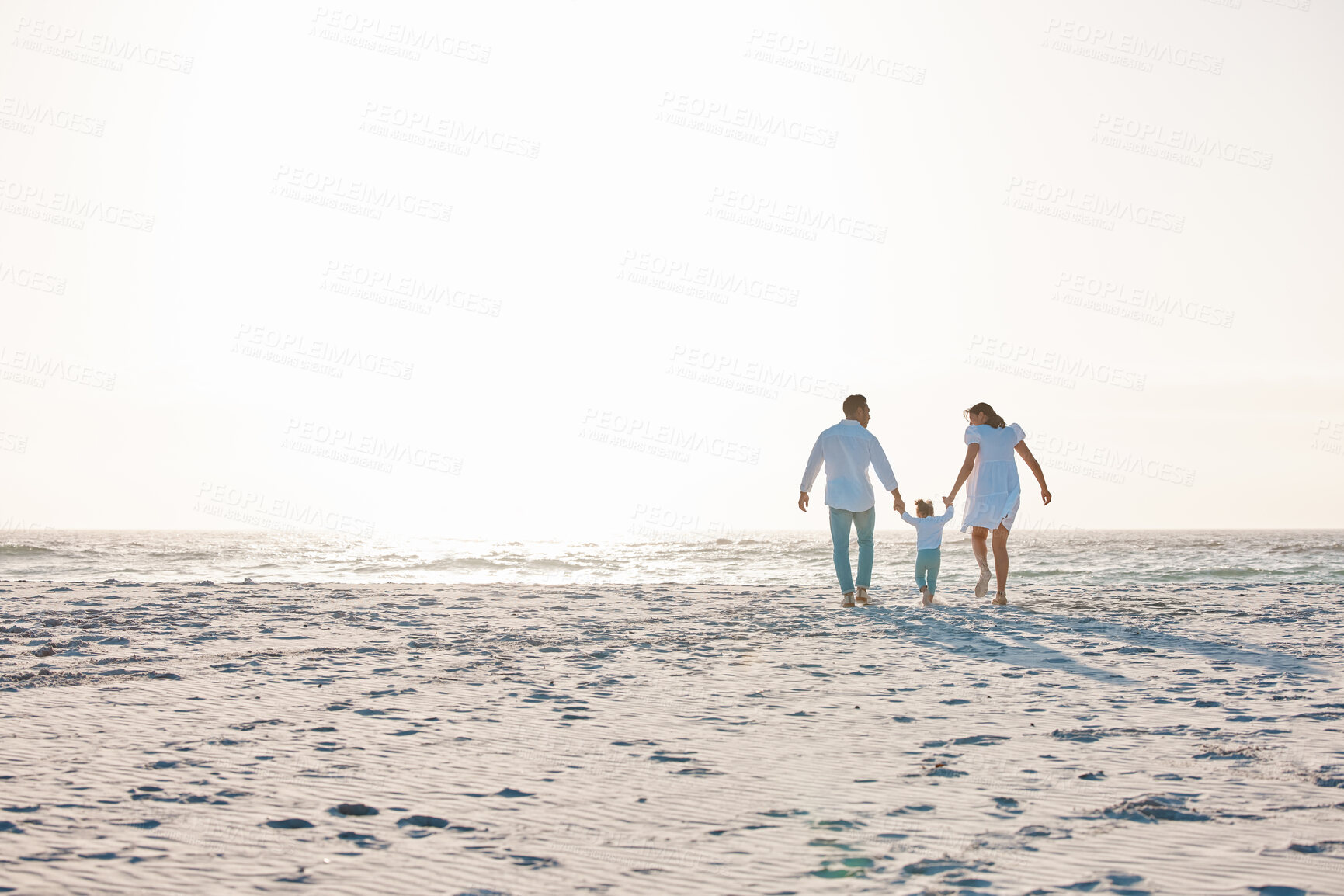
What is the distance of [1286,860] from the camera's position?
2.73 meters

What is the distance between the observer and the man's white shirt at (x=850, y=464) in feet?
32.2

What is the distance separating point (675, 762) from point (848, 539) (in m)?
6.14

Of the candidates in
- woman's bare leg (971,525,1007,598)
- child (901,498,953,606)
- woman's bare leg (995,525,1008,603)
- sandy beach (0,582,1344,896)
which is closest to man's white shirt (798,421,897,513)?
child (901,498,953,606)

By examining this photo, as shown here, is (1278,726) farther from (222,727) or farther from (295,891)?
(222,727)

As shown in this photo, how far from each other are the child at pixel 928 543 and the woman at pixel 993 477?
1.41 feet

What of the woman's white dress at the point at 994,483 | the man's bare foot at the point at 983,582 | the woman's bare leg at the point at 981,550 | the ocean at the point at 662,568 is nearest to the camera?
the woman's white dress at the point at 994,483

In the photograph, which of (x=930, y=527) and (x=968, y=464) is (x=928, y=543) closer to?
(x=930, y=527)

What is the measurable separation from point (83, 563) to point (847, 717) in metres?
22.9

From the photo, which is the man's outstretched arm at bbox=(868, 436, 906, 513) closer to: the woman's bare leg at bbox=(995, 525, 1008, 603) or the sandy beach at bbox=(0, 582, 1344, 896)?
the woman's bare leg at bbox=(995, 525, 1008, 603)

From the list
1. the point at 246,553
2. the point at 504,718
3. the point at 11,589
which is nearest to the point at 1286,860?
the point at 504,718

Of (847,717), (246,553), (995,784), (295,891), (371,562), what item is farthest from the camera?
(246,553)

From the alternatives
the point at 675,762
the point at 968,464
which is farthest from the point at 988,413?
the point at 675,762

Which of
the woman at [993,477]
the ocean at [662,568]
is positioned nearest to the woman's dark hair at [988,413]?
the woman at [993,477]

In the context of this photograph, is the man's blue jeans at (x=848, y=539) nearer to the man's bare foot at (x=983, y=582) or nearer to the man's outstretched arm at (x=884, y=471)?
the man's outstretched arm at (x=884, y=471)
